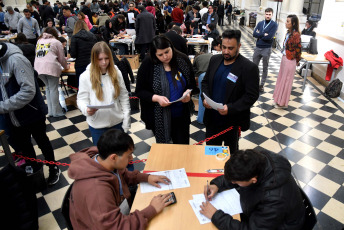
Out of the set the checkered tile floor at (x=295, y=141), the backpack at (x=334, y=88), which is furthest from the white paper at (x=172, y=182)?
the backpack at (x=334, y=88)

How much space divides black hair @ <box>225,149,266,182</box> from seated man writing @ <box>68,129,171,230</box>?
1.70 ft

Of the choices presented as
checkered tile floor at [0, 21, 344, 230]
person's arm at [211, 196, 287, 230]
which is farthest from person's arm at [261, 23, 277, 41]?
person's arm at [211, 196, 287, 230]

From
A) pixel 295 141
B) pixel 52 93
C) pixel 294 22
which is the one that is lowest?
pixel 295 141

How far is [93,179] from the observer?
4.79 feet

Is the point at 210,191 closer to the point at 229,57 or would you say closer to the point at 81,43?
the point at 229,57

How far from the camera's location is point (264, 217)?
1.42 metres

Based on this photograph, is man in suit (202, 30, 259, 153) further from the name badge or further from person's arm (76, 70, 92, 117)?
person's arm (76, 70, 92, 117)

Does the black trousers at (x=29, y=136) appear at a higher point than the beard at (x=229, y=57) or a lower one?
lower

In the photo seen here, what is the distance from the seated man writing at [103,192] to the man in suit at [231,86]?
1226 millimetres

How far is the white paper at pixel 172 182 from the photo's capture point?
6.06 feet

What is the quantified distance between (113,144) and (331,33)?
670 cm

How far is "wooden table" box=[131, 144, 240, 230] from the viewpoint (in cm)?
155

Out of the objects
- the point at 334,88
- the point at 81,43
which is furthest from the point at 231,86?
the point at 334,88

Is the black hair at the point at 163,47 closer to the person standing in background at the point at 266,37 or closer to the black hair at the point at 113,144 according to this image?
the black hair at the point at 113,144
